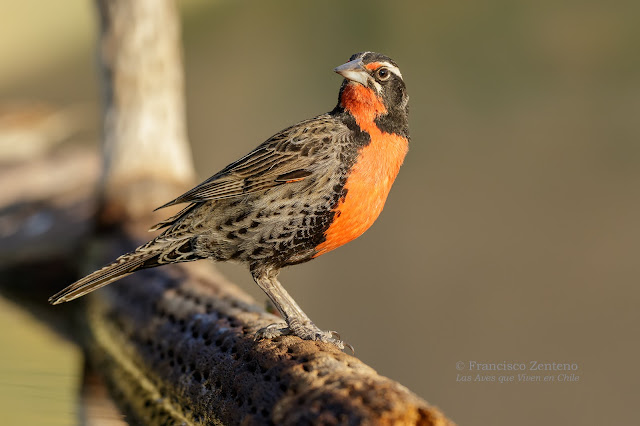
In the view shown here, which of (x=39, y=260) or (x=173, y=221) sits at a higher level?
(x=173, y=221)

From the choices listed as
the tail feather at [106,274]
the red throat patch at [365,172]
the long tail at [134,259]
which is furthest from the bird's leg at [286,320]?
the tail feather at [106,274]

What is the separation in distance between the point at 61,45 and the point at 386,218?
1409 centimetres

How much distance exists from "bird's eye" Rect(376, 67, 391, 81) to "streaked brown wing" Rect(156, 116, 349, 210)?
1.20ft

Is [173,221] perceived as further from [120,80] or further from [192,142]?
[192,142]

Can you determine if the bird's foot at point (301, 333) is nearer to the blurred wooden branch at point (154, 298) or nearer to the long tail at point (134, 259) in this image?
the blurred wooden branch at point (154, 298)

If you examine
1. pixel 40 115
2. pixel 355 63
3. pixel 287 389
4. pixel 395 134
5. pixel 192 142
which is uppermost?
pixel 355 63

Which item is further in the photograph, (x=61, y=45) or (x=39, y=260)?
(x=61, y=45)

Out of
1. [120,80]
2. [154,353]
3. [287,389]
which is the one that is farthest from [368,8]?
[287,389]

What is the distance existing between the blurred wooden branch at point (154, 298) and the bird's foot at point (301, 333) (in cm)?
7

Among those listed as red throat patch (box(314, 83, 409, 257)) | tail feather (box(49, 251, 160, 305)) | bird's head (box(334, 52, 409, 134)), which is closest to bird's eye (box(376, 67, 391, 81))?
bird's head (box(334, 52, 409, 134))

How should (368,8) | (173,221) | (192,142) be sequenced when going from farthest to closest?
(368,8) → (192,142) → (173,221)

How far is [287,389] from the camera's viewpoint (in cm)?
416

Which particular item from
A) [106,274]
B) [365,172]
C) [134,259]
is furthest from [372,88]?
[106,274]

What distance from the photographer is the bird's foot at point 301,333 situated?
15.7 ft
